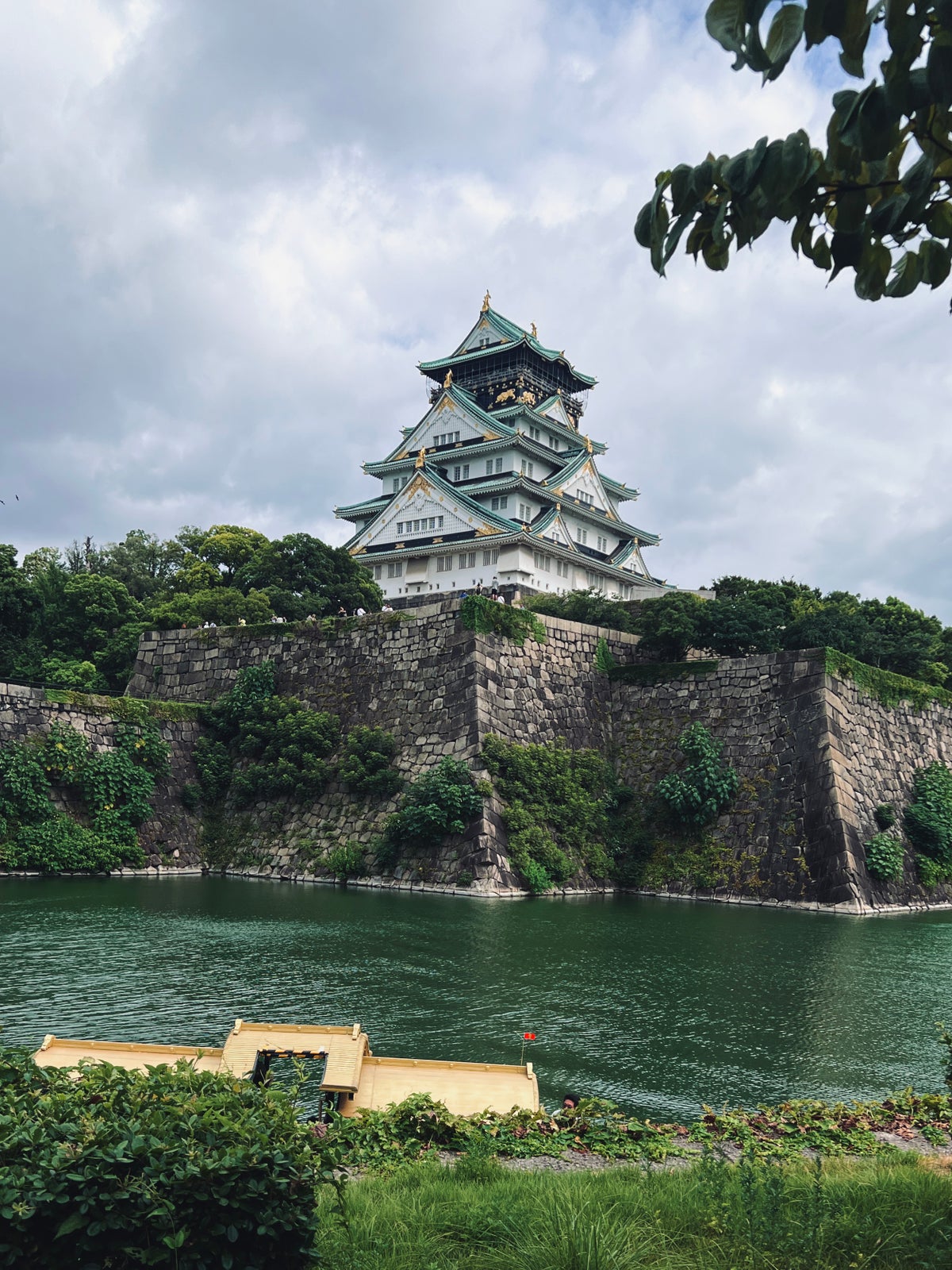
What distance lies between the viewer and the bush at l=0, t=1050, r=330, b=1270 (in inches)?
169

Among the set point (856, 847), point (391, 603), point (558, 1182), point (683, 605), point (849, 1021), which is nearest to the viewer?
point (558, 1182)

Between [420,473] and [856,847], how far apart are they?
31.5 metres

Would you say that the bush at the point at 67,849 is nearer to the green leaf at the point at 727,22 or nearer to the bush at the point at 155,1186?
the bush at the point at 155,1186

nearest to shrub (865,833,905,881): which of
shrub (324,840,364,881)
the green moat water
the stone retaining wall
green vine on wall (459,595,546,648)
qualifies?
the green moat water

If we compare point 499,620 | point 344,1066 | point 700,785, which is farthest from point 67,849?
point 344,1066

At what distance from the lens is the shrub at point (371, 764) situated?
27.4 meters

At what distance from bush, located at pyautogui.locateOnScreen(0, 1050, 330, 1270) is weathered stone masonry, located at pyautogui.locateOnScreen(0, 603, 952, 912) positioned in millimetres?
19682

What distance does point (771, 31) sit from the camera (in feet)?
11.9

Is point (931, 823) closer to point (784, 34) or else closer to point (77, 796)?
→ point (77, 796)

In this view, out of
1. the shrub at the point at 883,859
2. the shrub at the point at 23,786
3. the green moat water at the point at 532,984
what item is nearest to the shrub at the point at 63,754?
the shrub at the point at 23,786

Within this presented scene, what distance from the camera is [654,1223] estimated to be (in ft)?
18.0

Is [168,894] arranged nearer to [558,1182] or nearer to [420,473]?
[558,1182]

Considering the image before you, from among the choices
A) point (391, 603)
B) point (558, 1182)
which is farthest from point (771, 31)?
point (391, 603)

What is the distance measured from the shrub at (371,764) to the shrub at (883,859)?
1218 centimetres
